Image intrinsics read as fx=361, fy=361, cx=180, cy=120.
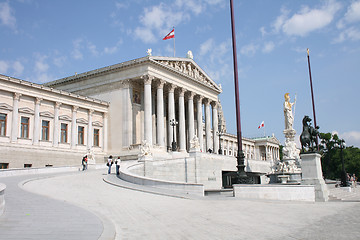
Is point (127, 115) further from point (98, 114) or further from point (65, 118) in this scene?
point (65, 118)

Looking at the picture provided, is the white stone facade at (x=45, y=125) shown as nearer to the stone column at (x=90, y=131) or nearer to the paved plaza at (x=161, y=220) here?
the stone column at (x=90, y=131)

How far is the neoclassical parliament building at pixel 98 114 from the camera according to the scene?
1606 inches

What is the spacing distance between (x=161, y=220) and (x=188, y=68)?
5049cm

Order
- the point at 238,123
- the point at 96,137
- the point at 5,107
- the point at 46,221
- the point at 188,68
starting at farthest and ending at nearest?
the point at 188,68, the point at 96,137, the point at 5,107, the point at 238,123, the point at 46,221

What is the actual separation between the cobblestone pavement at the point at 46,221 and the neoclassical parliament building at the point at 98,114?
993 inches

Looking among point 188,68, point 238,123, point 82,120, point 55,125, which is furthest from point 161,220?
point 188,68

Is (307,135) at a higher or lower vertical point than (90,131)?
lower

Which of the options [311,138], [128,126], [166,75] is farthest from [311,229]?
[166,75]

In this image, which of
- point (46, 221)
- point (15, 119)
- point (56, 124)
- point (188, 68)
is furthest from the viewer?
point (188, 68)

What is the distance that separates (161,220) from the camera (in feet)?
36.9

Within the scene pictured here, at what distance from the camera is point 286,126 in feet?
111

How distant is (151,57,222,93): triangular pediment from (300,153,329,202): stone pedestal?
108 feet

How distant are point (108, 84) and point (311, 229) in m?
46.3

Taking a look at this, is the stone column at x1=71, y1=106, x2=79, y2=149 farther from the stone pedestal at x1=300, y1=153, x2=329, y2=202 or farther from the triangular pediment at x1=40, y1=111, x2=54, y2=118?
the stone pedestal at x1=300, y1=153, x2=329, y2=202
